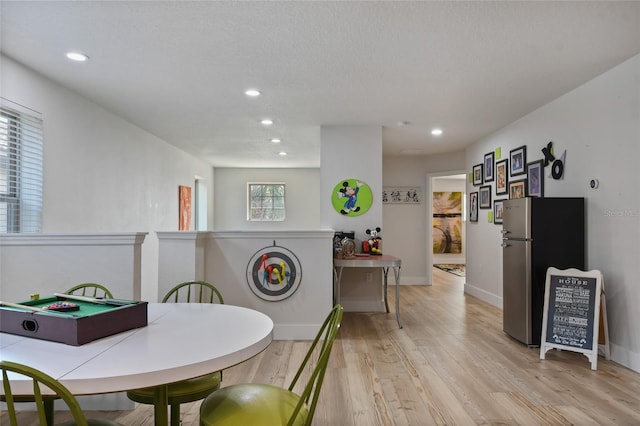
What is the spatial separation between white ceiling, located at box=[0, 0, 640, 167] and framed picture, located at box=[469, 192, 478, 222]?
170cm

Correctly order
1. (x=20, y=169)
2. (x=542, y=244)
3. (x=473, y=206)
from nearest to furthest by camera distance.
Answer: (x=20, y=169), (x=542, y=244), (x=473, y=206)

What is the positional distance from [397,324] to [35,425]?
131 inches

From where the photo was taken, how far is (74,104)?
3.69m

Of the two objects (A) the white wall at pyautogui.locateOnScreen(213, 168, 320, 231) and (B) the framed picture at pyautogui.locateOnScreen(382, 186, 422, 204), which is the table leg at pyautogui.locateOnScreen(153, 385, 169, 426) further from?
(A) the white wall at pyautogui.locateOnScreen(213, 168, 320, 231)

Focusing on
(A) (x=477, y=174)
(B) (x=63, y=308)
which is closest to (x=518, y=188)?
(A) (x=477, y=174)

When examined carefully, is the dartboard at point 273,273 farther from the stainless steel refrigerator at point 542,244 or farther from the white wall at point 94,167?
the stainless steel refrigerator at point 542,244

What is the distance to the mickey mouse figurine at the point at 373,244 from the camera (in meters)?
4.79

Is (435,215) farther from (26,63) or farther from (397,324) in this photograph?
(26,63)

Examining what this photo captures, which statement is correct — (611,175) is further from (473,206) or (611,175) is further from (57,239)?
(57,239)

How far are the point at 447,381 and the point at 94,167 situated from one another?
3.80m

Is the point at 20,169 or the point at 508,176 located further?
the point at 508,176

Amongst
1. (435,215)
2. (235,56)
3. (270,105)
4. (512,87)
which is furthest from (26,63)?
(435,215)

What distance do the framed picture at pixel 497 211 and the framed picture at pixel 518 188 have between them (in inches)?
10.5

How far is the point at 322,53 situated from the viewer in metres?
2.83
